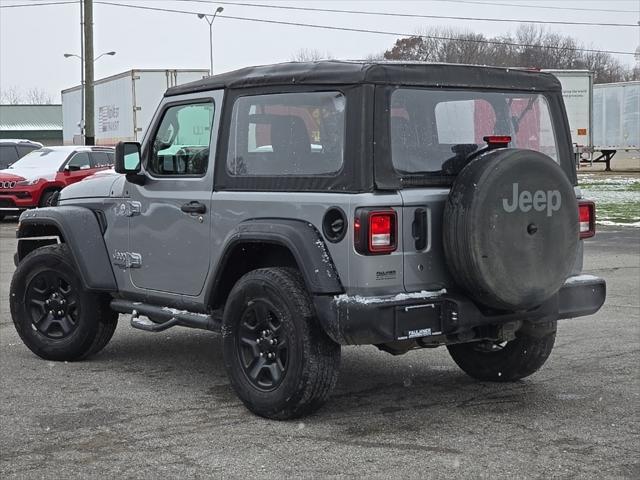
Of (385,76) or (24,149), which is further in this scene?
(24,149)

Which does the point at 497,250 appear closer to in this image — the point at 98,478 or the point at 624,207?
the point at 98,478

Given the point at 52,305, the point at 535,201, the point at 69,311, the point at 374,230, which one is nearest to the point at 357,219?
the point at 374,230

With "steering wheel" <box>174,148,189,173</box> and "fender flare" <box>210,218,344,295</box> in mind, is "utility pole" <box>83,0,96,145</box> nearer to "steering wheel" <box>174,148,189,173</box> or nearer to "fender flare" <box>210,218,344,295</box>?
"steering wheel" <box>174,148,189,173</box>

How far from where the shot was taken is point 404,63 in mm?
5770

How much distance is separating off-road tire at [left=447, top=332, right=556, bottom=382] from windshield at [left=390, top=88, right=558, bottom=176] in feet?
3.93

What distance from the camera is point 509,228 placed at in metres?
5.55

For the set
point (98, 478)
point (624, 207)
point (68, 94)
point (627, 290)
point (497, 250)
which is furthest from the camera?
point (68, 94)

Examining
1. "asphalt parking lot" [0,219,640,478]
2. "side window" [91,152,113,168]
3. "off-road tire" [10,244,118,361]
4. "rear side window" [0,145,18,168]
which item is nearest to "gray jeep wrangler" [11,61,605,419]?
"asphalt parking lot" [0,219,640,478]

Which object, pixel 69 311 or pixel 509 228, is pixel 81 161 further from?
pixel 509 228

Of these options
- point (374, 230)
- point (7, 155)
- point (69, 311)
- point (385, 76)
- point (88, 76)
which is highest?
point (88, 76)

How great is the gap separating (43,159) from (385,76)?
18511 mm

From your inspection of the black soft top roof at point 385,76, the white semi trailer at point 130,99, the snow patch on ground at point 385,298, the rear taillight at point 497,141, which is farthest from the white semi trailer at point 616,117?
the snow patch on ground at point 385,298

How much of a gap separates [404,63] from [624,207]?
59.7ft

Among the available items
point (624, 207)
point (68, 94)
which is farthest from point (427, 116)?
point (68, 94)
